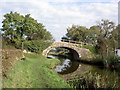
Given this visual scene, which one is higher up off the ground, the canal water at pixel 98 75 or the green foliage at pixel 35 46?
the green foliage at pixel 35 46

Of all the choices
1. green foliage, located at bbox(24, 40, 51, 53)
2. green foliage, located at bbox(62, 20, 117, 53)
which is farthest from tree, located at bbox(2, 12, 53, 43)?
green foliage, located at bbox(62, 20, 117, 53)

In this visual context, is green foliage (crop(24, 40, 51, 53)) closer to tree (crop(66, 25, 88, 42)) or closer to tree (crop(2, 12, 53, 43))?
tree (crop(2, 12, 53, 43))

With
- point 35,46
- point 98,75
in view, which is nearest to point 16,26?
point 35,46

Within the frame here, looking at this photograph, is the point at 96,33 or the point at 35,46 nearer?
the point at 35,46

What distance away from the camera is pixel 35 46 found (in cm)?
2573

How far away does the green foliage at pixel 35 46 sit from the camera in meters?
25.4

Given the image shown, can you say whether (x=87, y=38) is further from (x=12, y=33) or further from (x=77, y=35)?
(x=12, y=33)

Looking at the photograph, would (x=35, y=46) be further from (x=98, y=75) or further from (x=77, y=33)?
(x=98, y=75)

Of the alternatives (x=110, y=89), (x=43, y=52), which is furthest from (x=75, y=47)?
(x=110, y=89)

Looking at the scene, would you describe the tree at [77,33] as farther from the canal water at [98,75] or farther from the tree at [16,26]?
the canal water at [98,75]

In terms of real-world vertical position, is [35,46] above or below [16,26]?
below

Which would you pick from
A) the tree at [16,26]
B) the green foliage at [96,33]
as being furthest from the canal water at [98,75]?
the green foliage at [96,33]

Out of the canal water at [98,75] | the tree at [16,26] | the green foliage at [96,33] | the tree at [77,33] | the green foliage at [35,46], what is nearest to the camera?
the canal water at [98,75]

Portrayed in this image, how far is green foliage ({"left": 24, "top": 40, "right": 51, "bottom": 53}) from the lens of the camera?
25438 mm
